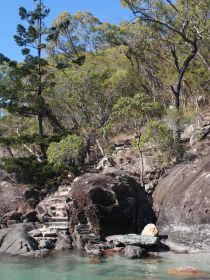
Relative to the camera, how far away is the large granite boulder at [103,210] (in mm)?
17325

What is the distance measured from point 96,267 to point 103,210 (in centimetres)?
392

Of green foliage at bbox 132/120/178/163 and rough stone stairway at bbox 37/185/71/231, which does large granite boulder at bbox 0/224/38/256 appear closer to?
rough stone stairway at bbox 37/185/71/231

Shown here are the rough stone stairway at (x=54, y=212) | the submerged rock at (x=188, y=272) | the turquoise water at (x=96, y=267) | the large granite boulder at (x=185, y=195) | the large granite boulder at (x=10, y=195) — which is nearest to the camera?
the submerged rock at (x=188, y=272)

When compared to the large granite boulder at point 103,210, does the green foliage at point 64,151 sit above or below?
above

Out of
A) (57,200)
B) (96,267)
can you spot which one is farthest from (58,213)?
(96,267)

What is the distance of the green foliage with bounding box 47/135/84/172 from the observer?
904 inches

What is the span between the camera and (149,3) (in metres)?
24.3

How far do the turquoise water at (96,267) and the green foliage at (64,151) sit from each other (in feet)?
26.8

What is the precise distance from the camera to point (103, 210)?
17531mm

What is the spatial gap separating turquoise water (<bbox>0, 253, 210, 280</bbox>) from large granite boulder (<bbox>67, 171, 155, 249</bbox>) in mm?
1910

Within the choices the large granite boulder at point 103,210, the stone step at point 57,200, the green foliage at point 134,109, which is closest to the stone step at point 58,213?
the stone step at point 57,200

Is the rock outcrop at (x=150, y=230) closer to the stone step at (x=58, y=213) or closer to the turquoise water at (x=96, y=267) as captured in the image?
the turquoise water at (x=96, y=267)

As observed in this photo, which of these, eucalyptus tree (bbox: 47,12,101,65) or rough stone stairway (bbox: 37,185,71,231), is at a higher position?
eucalyptus tree (bbox: 47,12,101,65)

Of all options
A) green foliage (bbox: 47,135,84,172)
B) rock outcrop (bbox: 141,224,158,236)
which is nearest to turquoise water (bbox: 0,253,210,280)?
rock outcrop (bbox: 141,224,158,236)
